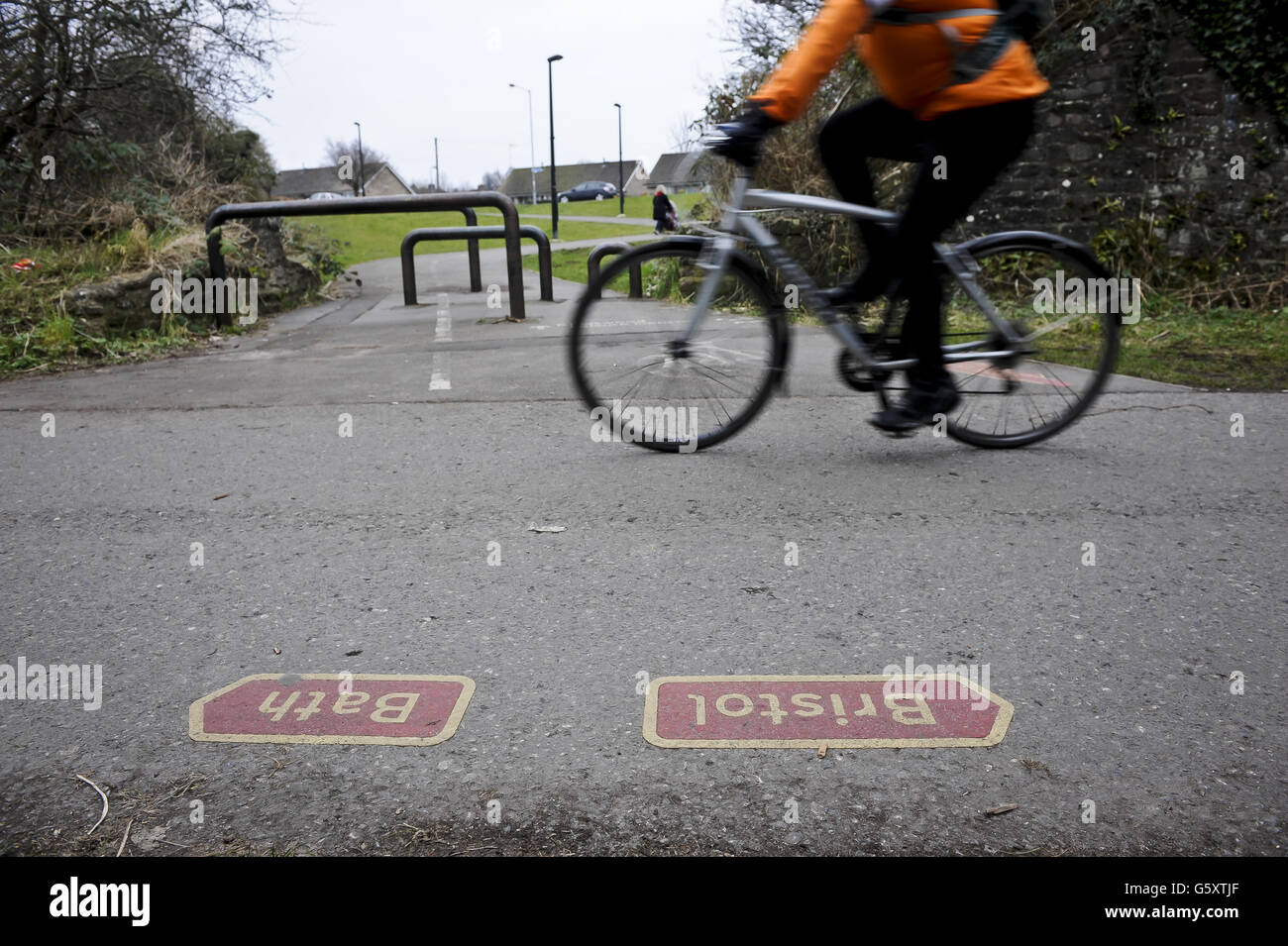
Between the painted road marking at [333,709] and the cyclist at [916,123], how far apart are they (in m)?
2.29

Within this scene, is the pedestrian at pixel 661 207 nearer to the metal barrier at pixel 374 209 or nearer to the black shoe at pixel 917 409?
the metal barrier at pixel 374 209

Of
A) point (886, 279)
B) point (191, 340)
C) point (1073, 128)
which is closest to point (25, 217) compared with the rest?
point (191, 340)

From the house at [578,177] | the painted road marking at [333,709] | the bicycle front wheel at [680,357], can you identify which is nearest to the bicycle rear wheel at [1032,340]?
the bicycle front wheel at [680,357]

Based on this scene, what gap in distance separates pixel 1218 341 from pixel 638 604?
643cm

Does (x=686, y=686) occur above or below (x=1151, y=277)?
below

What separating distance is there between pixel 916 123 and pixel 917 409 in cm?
109

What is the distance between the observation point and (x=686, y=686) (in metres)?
2.14

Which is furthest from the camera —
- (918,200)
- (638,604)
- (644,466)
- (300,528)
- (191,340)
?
(191,340)

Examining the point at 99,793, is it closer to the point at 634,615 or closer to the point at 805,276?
the point at 634,615

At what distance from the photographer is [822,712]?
79.6 inches

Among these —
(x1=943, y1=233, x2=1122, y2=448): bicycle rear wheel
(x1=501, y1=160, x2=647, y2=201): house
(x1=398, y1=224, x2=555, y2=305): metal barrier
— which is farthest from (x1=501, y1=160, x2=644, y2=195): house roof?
(x1=943, y1=233, x2=1122, y2=448): bicycle rear wheel

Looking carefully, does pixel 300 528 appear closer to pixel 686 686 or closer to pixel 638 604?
pixel 638 604

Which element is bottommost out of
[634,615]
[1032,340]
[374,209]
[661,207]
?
[634,615]

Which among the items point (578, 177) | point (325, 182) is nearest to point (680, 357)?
point (325, 182)
